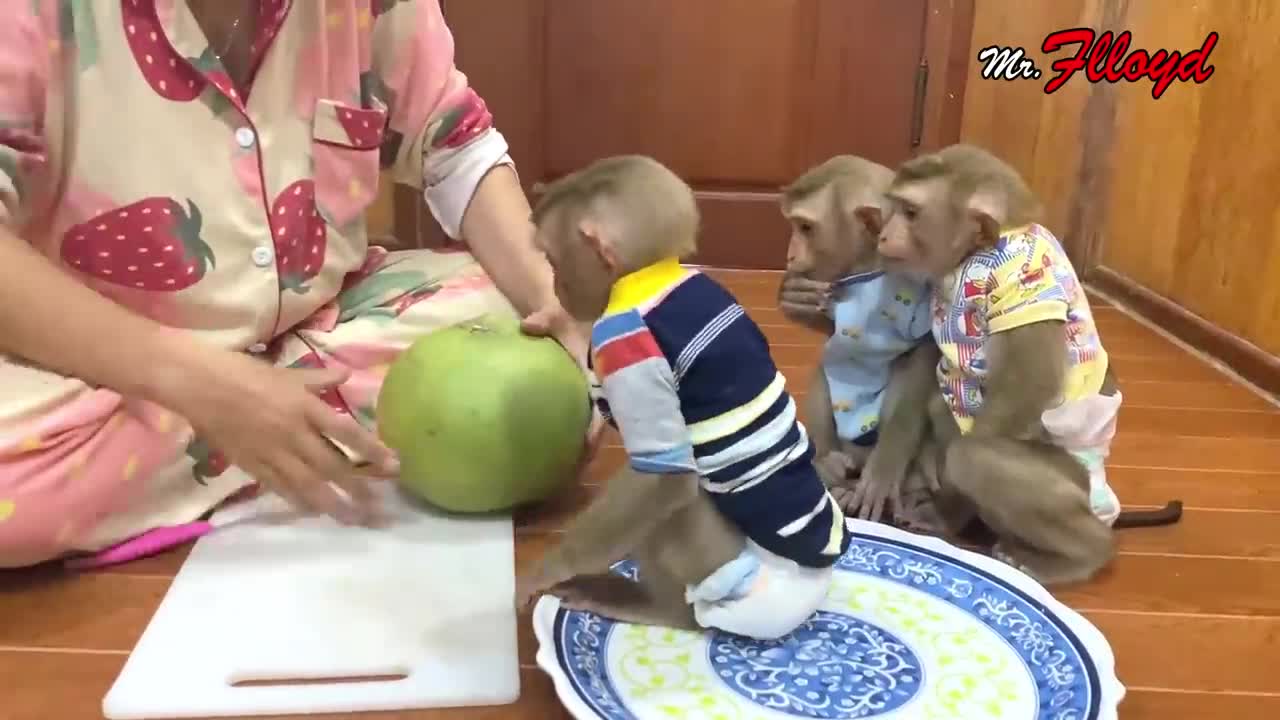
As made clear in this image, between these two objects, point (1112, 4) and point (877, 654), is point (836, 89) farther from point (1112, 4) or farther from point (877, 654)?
point (877, 654)

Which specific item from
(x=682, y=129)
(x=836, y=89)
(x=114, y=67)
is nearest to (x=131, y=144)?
(x=114, y=67)

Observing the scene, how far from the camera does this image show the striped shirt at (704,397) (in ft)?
2.07

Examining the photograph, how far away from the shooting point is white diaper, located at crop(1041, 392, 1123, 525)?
2.91ft

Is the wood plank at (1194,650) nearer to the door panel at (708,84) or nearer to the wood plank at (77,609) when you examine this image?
the wood plank at (77,609)

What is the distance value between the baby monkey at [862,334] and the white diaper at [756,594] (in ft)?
0.93

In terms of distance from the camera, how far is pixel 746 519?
27.0 inches

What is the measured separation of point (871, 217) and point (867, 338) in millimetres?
115

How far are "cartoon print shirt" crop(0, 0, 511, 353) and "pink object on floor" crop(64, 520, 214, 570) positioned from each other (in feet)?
0.50

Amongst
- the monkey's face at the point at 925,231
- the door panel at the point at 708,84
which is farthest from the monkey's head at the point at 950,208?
the door panel at the point at 708,84

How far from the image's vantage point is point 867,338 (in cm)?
100

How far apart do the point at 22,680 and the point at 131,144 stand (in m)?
0.40

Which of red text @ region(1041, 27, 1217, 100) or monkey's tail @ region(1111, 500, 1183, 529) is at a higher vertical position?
red text @ region(1041, 27, 1217, 100)

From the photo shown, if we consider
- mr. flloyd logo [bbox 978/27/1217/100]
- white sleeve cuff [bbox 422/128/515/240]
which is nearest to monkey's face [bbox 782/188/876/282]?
white sleeve cuff [bbox 422/128/515/240]

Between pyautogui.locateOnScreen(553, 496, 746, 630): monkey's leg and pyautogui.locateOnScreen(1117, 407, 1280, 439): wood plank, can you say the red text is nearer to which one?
pyautogui.locateOnScreen(1117, 407, 1280, 439): wood plank
